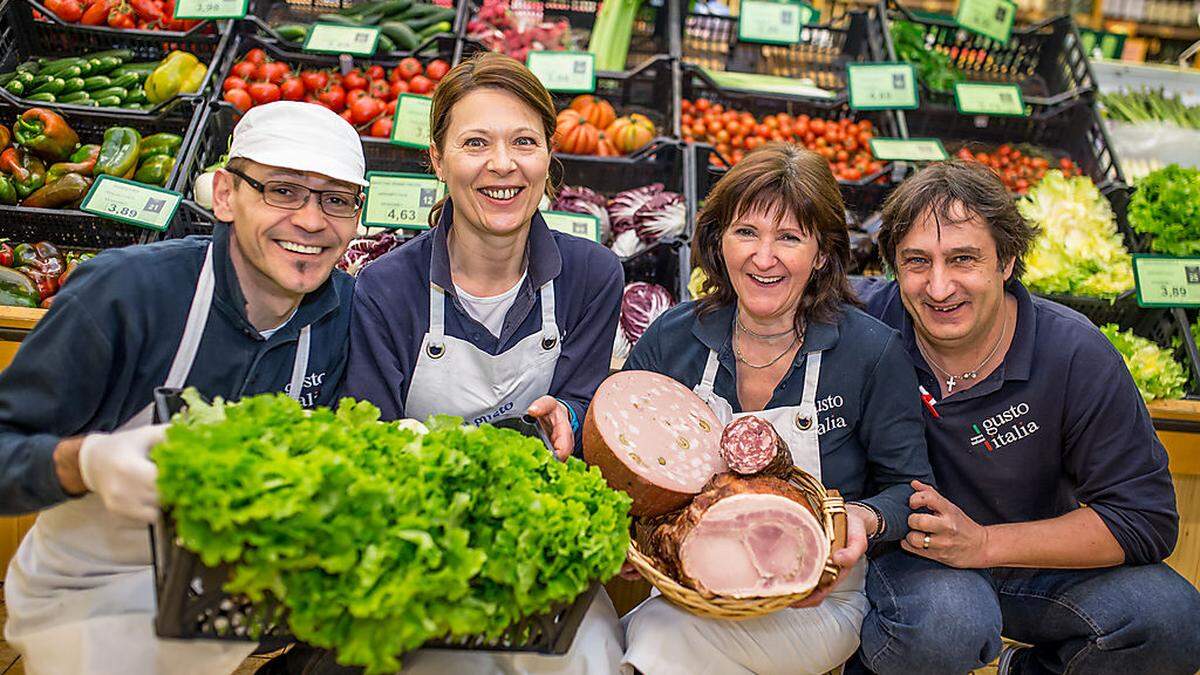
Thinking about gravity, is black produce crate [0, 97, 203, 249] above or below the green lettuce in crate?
above

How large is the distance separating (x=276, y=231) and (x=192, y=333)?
0.97 ft

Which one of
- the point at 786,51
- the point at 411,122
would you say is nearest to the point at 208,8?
the point at 411,122

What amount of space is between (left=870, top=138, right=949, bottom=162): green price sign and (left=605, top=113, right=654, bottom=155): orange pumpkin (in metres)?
0.97

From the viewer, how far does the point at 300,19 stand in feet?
14.8

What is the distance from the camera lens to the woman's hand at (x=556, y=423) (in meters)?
2.32

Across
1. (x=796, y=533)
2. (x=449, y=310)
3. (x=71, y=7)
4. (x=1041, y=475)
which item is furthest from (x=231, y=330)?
(x=71, y=7)

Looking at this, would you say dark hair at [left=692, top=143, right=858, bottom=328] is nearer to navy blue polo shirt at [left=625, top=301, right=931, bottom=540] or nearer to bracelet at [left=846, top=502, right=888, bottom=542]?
navy blue polo shirt at [left=625, top=301, right=931, bottom=540]

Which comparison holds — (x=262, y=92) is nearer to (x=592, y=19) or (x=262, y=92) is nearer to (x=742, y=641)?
(x=592, y=19)

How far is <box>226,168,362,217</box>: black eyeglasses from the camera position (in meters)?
2.11

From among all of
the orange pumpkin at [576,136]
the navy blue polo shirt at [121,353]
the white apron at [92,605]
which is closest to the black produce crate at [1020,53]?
the orange pumpkin at [576,136]

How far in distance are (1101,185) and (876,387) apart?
2.37 m

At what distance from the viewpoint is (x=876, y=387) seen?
2.42 m

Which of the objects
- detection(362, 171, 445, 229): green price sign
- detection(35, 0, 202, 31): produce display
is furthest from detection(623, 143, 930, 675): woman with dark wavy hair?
detection(35, 0, 202, 31): produce display

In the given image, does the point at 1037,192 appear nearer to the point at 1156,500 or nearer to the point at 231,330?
the point at 1156,500
